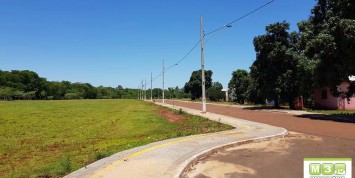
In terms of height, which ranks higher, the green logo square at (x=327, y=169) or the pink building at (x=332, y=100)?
the pink building at (x=332, y=100)

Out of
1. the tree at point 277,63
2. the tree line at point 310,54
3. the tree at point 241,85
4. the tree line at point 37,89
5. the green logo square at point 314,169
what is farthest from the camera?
the tree line at point 37,89

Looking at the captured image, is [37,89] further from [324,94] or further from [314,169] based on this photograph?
[314,169]

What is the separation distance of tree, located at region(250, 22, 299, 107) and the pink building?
3152mm

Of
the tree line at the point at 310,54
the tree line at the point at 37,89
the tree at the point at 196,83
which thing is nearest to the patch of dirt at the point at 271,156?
the tree line at the point at 310,54

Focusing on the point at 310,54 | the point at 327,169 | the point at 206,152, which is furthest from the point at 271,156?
the point at 310,54

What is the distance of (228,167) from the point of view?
365 inches

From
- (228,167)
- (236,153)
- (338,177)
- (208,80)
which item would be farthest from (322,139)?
(208,80)

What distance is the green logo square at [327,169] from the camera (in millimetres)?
4680

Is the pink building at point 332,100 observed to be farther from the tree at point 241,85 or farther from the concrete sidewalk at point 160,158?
the concrete sidewalk at point 160,158

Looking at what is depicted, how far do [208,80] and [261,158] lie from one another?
386 ft

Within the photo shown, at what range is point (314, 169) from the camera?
4.69 m

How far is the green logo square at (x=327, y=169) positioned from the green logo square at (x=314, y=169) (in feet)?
0.20

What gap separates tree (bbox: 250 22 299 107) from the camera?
132 feet

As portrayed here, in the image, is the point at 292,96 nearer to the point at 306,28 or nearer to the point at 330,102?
the point at 330,102
